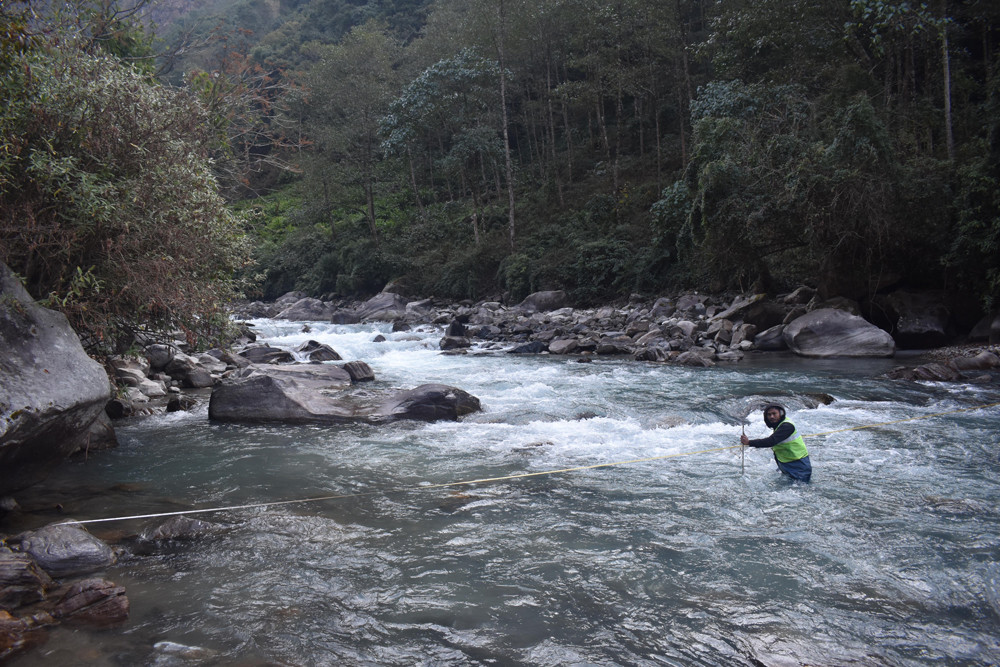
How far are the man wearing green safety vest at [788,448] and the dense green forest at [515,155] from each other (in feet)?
18.6

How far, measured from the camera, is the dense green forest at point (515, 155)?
22.3ft

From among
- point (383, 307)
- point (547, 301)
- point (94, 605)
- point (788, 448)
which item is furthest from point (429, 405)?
point (383, 307)

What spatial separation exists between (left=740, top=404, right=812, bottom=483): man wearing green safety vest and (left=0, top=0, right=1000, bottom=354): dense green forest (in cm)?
566

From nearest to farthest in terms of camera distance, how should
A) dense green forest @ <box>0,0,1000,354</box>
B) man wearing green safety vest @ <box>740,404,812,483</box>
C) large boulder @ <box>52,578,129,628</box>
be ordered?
large boulder @ <box>52,578,129,628</box> → man wearing green safety vest @ <box>740,404,812,483</box> → dense green forest @ <box>0,0,1000,354</box>

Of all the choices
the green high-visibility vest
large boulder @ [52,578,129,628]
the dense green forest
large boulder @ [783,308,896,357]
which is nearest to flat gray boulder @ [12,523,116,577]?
large boulder @ [52,578,129,628]

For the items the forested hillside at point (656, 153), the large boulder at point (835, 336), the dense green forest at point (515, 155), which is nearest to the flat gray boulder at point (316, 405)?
the dense green forest at point (515, 155)

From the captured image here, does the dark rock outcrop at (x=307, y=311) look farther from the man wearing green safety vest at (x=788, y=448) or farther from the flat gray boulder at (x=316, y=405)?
the man wearing green safety vest at (x=788, y=448)

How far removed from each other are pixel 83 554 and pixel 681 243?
17.9 m

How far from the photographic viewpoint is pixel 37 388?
17.2ft

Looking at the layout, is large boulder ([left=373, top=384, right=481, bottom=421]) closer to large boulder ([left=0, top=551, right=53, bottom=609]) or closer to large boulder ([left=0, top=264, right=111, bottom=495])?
large boulder ([left=0, top=264, right=111, bottom=495])

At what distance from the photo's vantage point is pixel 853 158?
47.4ft

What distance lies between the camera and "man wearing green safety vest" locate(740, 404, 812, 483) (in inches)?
251

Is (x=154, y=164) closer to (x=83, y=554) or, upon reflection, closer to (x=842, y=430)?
(x=83, y=554)

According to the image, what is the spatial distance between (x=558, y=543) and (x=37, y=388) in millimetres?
4415
